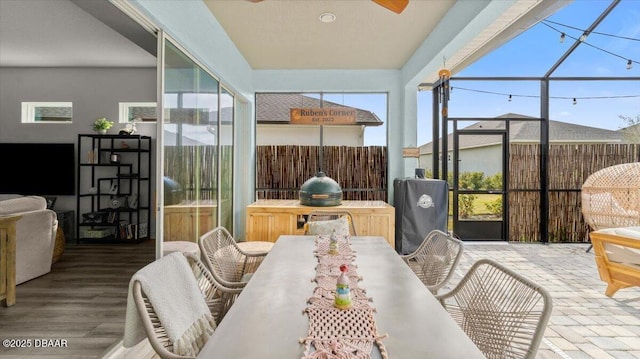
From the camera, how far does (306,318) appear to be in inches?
54.0

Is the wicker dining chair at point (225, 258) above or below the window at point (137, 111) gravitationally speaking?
below

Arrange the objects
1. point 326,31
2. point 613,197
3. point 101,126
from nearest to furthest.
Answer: point 326,31
point 613,197
point 101,126

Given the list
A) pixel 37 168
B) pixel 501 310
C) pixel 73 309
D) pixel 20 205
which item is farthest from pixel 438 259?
pixel 37 168

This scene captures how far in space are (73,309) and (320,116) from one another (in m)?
4.12

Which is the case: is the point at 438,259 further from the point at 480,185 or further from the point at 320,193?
the point at 480,185

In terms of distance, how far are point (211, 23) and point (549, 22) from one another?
5.20m

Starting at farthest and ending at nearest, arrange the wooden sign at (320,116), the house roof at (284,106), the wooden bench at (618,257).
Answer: the house roof at (284,106), the wooden sign at (320,116), the wooden bench at (618,257)

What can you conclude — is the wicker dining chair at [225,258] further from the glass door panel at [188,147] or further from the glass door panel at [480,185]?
the glass door panel at [480,185]

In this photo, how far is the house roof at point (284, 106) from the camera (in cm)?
570

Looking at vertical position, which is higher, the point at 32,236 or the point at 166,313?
the point at 166,313

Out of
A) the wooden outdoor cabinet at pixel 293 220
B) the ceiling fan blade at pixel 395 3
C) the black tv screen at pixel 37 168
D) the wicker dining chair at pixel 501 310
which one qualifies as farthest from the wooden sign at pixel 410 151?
the black tv screen at pixel 37 168

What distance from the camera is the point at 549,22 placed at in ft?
17.3

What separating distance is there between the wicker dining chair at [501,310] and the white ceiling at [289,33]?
247 cm

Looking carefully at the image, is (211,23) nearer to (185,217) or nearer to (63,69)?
(185,217)
